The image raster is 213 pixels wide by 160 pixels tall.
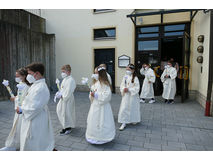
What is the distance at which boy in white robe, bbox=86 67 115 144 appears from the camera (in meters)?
3.25

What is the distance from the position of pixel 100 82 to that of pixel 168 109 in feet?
13.5

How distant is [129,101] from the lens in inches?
178

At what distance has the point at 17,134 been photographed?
312cm

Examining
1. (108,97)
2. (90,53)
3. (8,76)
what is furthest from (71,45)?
(108,97)

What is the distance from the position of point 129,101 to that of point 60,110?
1891 mm

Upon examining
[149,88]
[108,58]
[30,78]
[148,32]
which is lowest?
[149,88]

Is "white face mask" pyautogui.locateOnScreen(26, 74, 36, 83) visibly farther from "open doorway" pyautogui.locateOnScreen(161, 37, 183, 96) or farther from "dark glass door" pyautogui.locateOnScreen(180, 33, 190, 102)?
"open doorway" pyautogui.locateOnScreen(161, 37, 183, 96)

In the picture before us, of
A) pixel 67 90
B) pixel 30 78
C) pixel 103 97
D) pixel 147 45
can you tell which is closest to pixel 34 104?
pixel 30 78

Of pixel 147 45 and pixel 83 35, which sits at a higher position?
pixel 83 35

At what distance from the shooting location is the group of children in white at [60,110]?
8.25ft

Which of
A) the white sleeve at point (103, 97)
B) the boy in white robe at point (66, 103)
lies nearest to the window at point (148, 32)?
the boy in white robe at point (66, 103)

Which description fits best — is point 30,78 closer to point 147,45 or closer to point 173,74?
point 173,74

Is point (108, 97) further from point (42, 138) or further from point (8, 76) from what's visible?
point (8, 76)

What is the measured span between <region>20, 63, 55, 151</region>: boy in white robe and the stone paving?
872 millimetres
